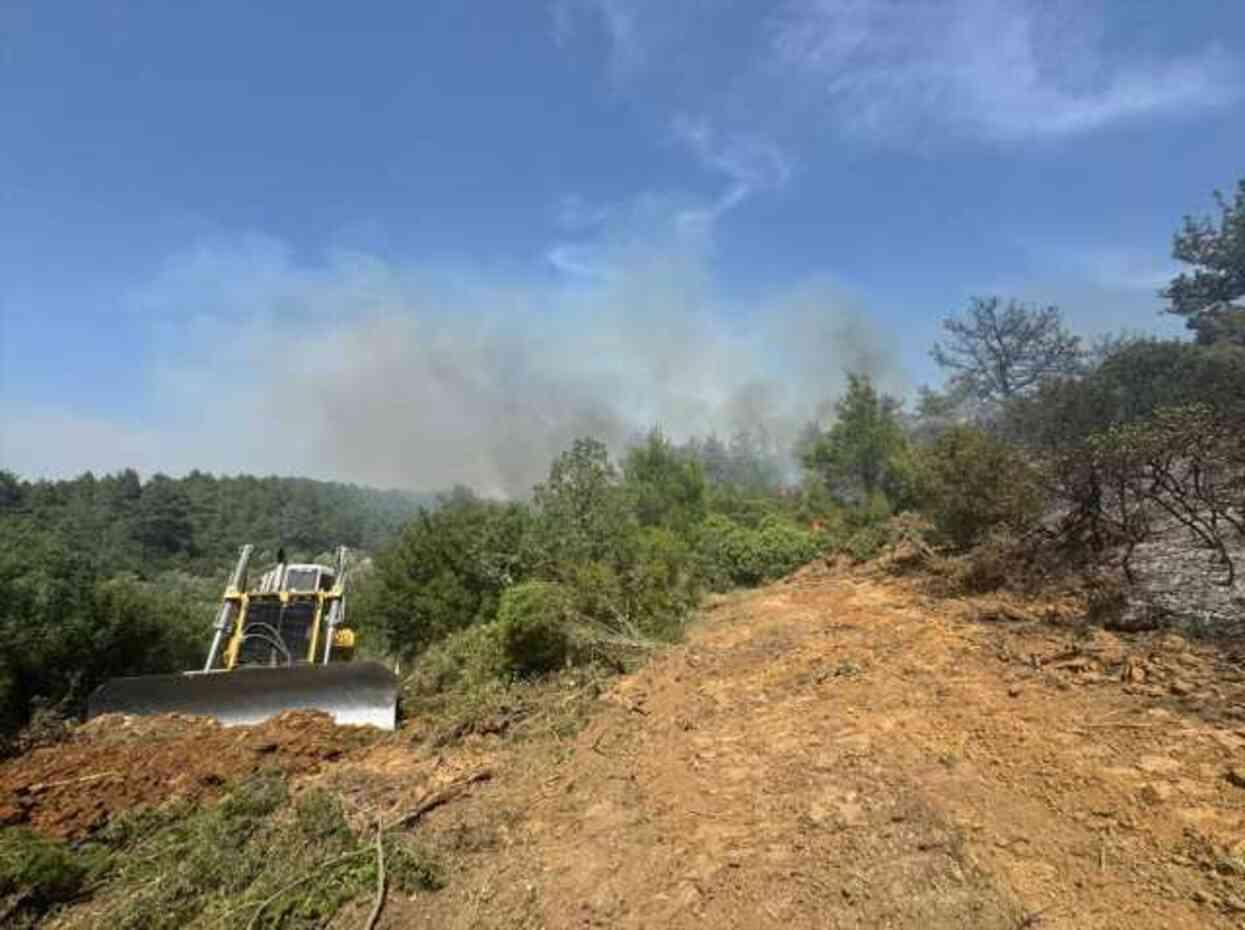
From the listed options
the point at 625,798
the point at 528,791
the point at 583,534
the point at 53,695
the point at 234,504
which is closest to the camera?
the point at 625,798

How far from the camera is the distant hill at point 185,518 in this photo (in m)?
40.7

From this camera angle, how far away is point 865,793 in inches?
171

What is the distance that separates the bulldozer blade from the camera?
794 cm

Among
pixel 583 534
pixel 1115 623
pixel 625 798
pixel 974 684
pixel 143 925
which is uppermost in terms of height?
pixel 583 534

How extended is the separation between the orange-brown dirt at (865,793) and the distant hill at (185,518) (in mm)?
27233

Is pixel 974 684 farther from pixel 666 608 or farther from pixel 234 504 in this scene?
pixel 234 504

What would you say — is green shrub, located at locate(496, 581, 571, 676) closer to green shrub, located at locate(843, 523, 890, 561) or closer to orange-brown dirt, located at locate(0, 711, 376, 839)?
orange-brown dirt, located at locate(0, 711, 376, 839)

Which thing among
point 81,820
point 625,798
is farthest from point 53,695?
point 625,798

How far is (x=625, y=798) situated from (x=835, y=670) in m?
2.71

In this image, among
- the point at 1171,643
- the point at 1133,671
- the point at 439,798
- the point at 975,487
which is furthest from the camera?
the point at 975,487

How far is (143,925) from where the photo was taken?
4000 millimetres

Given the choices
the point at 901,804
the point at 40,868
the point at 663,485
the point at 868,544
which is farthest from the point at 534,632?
the point at 663,485

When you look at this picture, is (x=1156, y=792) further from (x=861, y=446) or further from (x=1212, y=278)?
(x=1212, y=278)

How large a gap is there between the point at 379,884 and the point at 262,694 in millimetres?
4933
